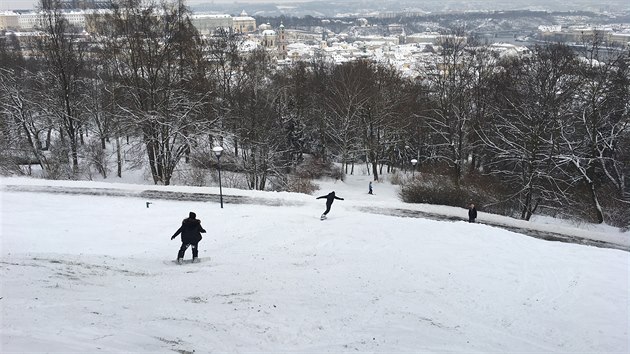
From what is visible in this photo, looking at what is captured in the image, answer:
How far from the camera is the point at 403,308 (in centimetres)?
1035

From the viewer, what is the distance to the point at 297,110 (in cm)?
4388

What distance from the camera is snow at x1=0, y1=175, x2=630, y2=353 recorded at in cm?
841

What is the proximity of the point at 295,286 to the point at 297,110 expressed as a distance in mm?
33957

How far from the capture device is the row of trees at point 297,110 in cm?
2586

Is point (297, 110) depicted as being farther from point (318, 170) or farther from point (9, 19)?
point (9, 19)

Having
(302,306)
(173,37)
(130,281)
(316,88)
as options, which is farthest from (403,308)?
(316,88)

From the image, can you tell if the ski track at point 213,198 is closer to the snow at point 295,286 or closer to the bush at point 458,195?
the snow at point 295,286

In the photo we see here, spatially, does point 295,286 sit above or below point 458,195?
above

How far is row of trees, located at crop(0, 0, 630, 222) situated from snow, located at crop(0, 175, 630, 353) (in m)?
9.32

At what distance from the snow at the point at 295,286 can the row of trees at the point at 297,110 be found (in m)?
9.32

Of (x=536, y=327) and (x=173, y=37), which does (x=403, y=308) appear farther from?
(x=173, y=37)

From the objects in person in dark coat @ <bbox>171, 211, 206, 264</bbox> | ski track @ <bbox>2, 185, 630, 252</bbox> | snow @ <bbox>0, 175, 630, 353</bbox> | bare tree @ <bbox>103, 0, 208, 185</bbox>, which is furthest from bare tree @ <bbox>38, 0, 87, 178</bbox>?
person in dark coat @ <bbox>171, 211, 206, 264</bbox>

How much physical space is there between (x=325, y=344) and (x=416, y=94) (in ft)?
122

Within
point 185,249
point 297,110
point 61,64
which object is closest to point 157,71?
point 61,64
